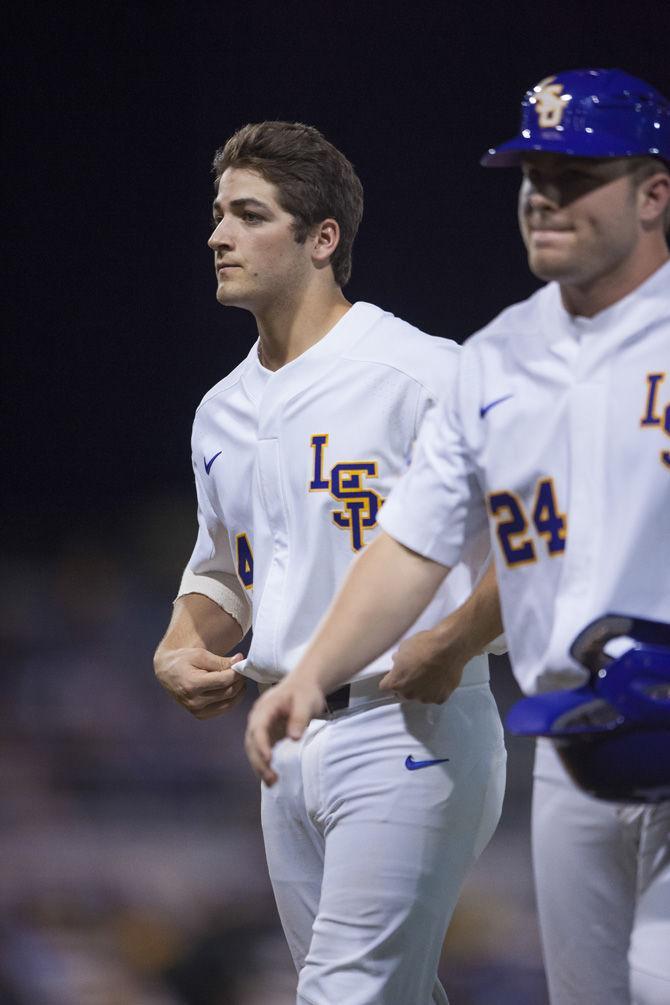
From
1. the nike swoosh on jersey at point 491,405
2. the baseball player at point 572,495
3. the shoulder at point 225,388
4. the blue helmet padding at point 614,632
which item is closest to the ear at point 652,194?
the baseball player at point 572,495

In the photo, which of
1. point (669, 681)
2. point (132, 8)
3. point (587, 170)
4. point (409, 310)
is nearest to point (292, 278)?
point (587, 170)

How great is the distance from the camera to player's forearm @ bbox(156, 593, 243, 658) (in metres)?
2.70

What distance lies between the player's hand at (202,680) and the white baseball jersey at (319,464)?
0.08m

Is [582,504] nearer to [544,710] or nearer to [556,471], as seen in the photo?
[556,471]

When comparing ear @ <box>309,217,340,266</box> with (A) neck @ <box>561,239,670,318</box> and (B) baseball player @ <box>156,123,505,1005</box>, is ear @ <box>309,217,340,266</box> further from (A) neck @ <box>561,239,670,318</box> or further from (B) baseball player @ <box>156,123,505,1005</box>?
(A) neck @ <box>561,239,670,318</box>

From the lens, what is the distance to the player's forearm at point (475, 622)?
209 cm

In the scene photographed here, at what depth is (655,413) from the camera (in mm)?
1695

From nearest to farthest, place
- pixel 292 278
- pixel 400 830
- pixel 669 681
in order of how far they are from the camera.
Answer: pixel 669 681 → pixel 400 830 → pixel 292 278

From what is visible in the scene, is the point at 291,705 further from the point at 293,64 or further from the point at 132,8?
the point at 132,8

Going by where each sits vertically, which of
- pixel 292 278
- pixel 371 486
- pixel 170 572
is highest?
pixel 292 278

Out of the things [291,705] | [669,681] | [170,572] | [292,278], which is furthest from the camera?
[170,572]

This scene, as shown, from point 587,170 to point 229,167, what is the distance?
103 centimetres

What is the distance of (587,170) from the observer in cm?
176

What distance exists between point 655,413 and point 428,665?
608mm
